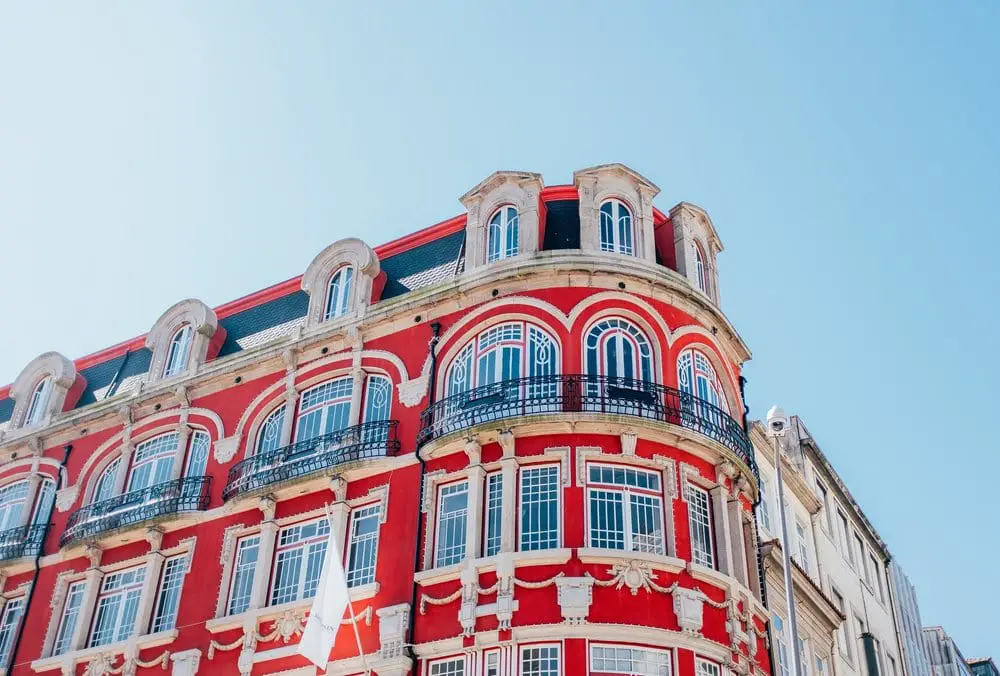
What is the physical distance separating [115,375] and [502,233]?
14070 mm

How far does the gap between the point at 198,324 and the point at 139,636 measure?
29.7 feet

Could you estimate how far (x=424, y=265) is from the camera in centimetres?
2873

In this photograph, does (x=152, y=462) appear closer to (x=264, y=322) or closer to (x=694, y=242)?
(x=264, y=322)

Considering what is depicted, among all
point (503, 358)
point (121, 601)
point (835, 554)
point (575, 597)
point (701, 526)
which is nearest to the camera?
point (575, 597)

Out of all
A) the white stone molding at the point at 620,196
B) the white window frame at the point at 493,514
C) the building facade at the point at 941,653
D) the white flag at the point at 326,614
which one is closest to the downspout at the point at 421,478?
the white flag at the point at 326,614

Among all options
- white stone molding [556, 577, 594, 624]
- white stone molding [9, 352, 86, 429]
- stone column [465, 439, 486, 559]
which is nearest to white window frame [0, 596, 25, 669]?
white stone molding [9, 352, 86, 429]

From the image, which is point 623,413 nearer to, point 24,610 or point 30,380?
point 24,610

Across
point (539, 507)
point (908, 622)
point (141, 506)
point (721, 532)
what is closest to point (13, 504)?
point (141, 506)

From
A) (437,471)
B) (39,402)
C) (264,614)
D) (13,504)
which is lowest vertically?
(264,614)

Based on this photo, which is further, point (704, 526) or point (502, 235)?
point (502, 235)

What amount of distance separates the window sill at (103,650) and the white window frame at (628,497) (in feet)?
35.1

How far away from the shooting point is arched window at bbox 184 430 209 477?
28.5 m

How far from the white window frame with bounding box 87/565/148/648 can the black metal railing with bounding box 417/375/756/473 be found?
345 inches

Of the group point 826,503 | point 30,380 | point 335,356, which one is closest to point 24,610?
point 30,380
